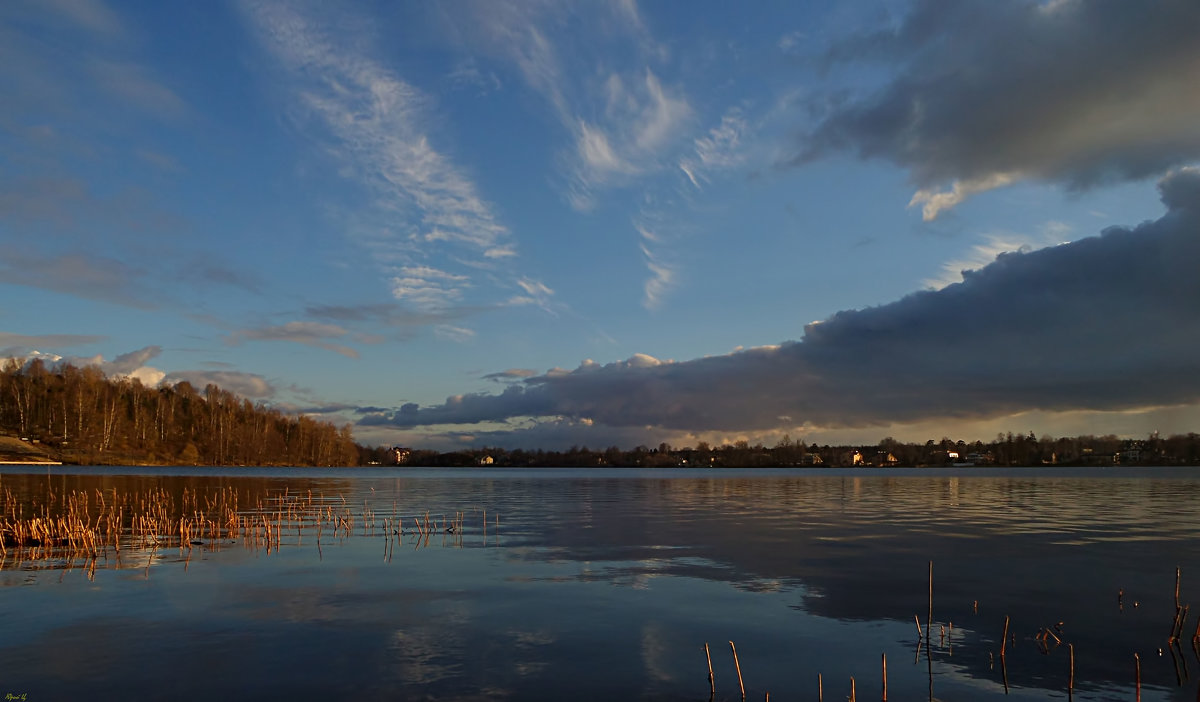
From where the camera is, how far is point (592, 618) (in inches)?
766

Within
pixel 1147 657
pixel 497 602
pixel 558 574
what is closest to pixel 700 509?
pixel 558 574

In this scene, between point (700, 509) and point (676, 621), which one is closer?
point (676, 621)

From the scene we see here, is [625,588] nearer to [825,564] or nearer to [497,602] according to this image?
[497,602]

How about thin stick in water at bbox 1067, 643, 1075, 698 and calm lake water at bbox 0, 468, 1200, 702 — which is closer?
thin stick in water at bbox 1067, 643, 1075, 698

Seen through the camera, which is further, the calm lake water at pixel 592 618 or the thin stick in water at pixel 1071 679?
the calm lake water at pixel 592 618

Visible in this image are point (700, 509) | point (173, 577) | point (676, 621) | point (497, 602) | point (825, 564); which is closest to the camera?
point (676, 621)

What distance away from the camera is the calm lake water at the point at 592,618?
14086 mm

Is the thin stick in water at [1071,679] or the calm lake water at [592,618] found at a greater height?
the thin stick in water at [1071,679]

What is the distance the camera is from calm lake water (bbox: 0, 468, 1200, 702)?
555 inches

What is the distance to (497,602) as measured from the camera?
21.5m

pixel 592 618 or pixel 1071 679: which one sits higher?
pixel 1071 679

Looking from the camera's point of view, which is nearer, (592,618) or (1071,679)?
(1071,679)

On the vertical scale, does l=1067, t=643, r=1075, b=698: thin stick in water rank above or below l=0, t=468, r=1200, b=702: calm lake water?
above

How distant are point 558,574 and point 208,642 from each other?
12537mm
